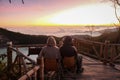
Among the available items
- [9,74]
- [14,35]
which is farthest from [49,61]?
[14,35]

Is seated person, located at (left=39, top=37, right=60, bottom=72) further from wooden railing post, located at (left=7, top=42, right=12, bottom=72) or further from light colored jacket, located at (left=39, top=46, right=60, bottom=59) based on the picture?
wooden railing post, located at (left=7, top=42, right=12, bottom=72)

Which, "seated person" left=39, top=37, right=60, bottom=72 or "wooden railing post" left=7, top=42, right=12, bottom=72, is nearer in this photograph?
"seated person" left=39, top=37, right=60, bottom=72

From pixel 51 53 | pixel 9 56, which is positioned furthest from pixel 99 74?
pixel 9 56

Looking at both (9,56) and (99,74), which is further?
(9,56)

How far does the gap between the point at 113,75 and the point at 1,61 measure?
5.12 meters

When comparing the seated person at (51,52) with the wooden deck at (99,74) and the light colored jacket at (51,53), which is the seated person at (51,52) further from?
the wooden deck at (99,74)

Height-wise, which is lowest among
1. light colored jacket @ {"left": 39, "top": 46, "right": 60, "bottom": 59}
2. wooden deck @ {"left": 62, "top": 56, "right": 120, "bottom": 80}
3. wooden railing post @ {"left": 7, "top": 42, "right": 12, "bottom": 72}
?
wooden deck @ {"left": 62, "top": 56, "right": 120, "bottom": 80}

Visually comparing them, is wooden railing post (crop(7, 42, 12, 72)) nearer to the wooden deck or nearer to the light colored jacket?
the wooden deck

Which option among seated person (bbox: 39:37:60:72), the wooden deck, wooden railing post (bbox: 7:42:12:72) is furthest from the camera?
wooden railing post (bbox: 7:42:12:72)

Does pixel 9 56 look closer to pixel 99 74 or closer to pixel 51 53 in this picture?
pixel 99 74

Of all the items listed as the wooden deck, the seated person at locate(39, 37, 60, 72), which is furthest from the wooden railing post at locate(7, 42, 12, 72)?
the seated person at locate(39, 37, 60, 72)

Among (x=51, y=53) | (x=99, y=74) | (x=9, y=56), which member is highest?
(x=51, y=53)

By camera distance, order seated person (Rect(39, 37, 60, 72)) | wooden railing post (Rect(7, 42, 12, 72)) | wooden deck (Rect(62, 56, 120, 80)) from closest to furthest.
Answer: seated person (Rect(39, 37, 60, 72))
wooden deck (Rect(62, 56, 120, 80))
wooden railing post (Rect(7, 42, 12, 72))

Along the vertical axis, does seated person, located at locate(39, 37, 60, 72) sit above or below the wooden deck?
above
